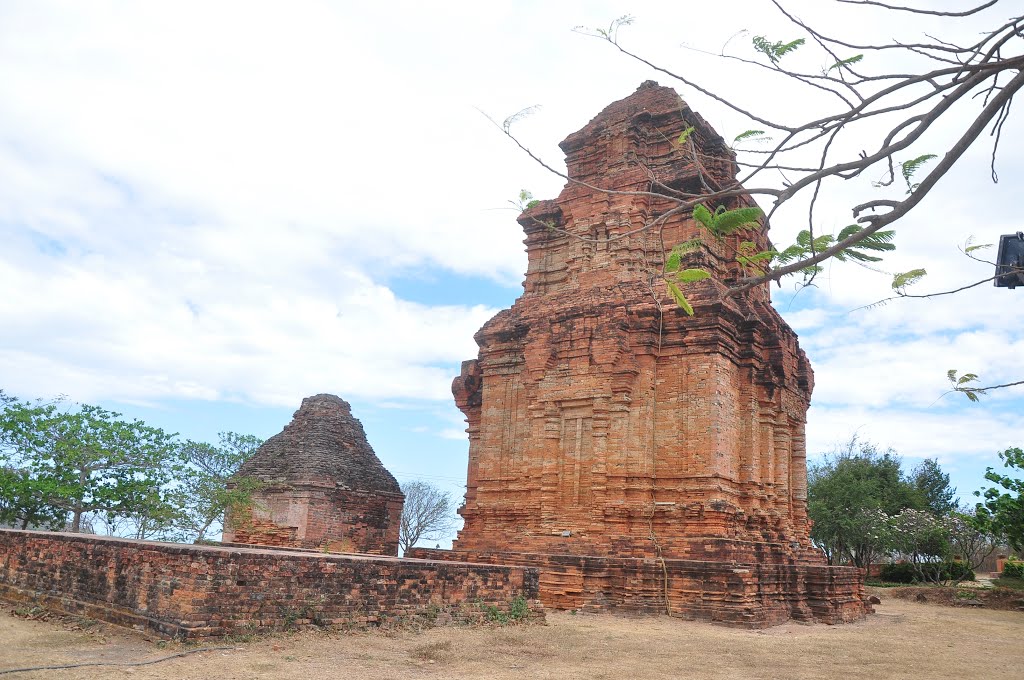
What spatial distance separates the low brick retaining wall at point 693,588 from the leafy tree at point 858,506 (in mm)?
16490

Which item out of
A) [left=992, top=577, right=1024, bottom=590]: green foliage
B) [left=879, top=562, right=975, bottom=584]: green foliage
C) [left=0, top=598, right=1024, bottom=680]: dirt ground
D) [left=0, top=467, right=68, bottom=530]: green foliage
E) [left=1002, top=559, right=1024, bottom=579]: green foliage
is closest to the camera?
[left=0, top=598, right=1024, bottom=680]: dirt ground

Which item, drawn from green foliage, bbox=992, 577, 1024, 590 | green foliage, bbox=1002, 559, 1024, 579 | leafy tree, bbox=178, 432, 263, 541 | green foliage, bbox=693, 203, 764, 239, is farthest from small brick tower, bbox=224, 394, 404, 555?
green foliage, bbox=1002, 559, 1024, 579

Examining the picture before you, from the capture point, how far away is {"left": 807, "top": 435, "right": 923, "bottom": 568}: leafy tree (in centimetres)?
3055

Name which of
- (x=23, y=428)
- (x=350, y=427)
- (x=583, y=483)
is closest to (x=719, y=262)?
(x=583, y=483)

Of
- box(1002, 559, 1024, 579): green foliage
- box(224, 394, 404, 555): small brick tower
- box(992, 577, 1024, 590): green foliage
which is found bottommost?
box(992, 577, 1024, 590): green foliage

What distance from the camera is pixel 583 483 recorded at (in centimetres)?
1447

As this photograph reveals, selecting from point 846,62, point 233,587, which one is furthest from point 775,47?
point 233,587

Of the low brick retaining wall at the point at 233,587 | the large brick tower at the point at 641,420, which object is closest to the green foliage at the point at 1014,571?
the large brick tower at the point at 641,420

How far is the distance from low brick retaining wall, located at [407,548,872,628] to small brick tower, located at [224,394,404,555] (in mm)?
7853

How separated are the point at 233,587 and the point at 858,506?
1137 inches

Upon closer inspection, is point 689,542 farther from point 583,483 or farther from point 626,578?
point 583,483

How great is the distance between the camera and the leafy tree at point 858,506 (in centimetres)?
3055

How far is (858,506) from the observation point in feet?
103

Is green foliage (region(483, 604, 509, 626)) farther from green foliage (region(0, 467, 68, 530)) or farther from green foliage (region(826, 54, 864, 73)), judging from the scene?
green foliage (region(0, 467, 68, 530))
